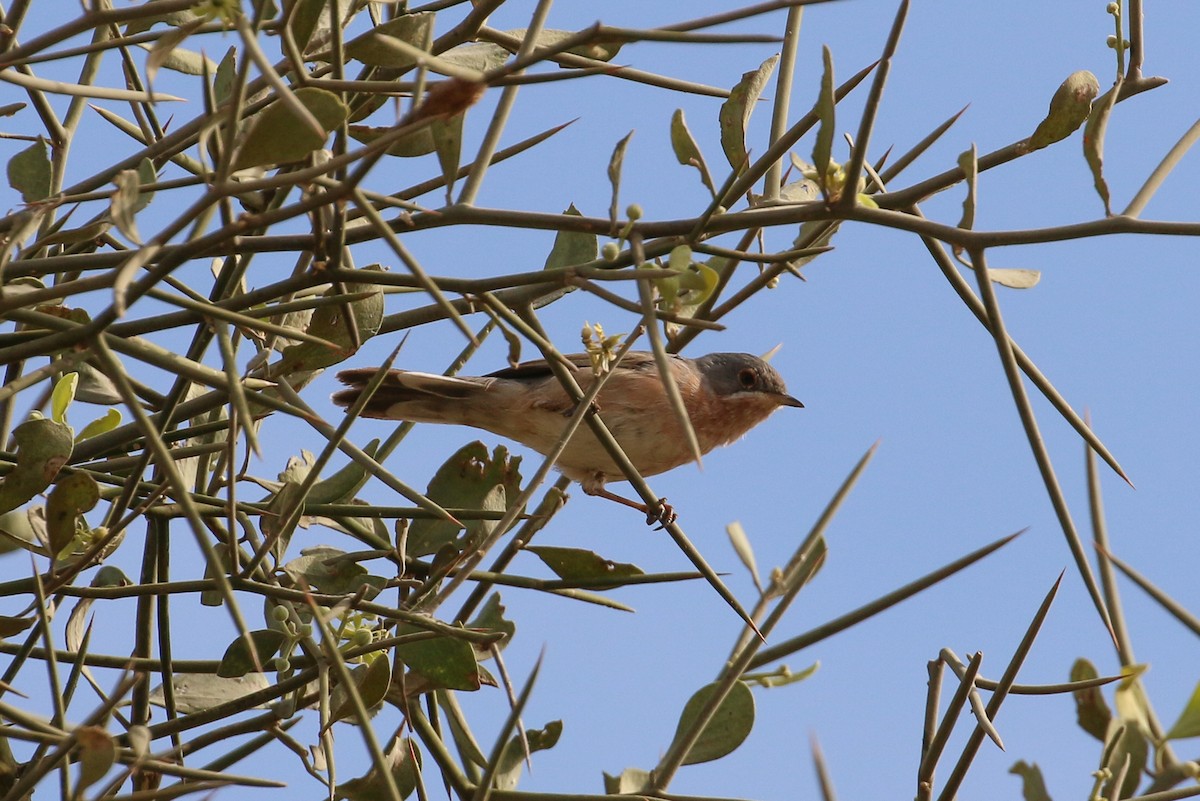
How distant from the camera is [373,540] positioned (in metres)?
3.35

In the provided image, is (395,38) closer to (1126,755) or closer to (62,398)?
(62,398)

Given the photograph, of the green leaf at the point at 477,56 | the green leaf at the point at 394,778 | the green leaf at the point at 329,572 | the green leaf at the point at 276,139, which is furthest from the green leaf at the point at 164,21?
the green leaf at the point at 394,778

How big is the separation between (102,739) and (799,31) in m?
1.94

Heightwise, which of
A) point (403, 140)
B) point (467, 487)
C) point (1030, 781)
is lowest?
point (1030, 781)

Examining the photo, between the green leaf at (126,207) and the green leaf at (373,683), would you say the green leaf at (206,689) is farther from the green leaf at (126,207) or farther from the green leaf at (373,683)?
the green leaf at (126,207)

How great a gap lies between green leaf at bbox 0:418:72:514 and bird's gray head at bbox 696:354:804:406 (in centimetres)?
437

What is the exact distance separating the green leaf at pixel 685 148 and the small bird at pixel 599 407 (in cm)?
290

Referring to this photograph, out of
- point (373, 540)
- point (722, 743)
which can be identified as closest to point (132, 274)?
point (722, 743)

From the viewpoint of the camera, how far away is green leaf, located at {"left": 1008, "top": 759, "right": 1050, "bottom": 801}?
184 cm

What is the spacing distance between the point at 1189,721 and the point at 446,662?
5.25ft

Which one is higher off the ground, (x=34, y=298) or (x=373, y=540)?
(x=34, y=298)

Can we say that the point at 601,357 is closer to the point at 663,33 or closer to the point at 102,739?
the point at 663,33

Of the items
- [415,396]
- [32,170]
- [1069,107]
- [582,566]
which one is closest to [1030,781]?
[582,566]

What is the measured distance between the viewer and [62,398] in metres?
2.79
